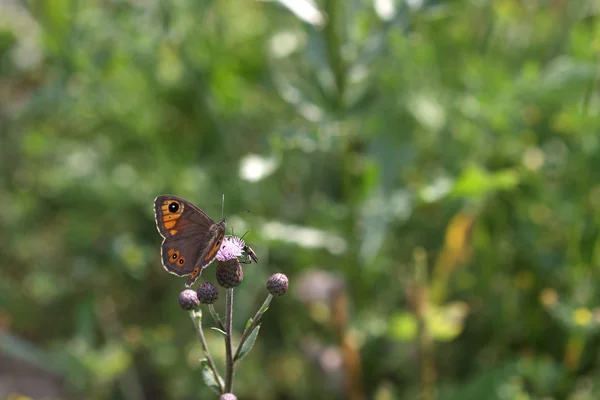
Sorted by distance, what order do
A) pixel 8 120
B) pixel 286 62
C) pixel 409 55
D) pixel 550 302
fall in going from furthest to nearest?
pixel 8 120
pixel 286 62
pixel 409 55
pixel 550 302

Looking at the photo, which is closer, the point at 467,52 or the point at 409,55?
the point at 409,55

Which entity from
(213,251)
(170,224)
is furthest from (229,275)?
(170,224)

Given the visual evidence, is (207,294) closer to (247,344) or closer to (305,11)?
(247,344)

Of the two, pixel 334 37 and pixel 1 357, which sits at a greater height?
pixel 334 37

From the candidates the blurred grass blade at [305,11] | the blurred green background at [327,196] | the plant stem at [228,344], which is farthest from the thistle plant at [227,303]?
the blurred grass blade at [305,11]

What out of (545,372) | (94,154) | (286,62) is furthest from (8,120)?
(545,372)

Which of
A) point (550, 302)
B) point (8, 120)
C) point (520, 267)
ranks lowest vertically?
point (550, 302)

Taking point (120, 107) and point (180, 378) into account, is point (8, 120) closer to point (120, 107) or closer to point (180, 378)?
point (120, 107)
